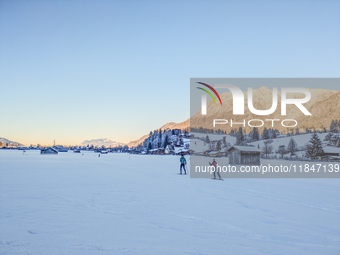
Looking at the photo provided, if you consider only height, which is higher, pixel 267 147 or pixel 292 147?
pixel 292 147

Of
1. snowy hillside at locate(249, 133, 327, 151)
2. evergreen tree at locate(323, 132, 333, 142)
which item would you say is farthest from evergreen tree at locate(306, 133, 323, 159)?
snowy hillside at locate(249, 133, 327, 151)

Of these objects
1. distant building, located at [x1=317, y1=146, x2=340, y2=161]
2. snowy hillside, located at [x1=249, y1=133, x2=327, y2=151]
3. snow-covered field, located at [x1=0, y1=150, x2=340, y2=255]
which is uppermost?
snowy hillside, located at [x1=249, y1=133, x2=327, y2=151]

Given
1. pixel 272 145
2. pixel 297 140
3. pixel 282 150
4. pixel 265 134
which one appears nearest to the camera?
pixel 282 150

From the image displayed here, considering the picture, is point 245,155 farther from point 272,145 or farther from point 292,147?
point 272,145

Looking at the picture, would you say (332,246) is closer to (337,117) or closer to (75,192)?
(75,192)

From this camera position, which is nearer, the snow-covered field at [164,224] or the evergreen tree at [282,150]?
the snow-covered field at [164,224]

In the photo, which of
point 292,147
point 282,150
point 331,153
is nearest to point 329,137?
point 331,153

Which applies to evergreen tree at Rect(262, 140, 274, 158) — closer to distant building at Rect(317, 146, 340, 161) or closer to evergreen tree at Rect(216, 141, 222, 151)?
distant building at Rect(317, 146, 340, 161)

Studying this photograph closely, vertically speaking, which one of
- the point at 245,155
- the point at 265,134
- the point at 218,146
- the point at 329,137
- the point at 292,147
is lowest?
the point at 245,155

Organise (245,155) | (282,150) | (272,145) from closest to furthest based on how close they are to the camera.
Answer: (245,155), (282,150), (272,145)

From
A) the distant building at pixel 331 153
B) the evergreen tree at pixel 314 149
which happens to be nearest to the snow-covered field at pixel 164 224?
the distant building at pixel 331 153

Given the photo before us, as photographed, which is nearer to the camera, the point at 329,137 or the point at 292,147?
the point at 329,137

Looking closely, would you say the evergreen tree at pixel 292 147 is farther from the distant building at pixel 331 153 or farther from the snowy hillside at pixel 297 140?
the distant building at pixel 331 153

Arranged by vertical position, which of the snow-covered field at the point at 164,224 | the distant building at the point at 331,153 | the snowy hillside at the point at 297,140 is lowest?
the snow-covered field at the point at 164,224
